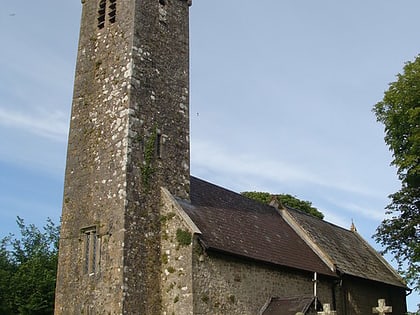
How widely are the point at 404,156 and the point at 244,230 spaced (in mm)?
8449

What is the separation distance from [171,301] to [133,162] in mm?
5180

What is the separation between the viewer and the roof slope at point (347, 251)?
30177 mm

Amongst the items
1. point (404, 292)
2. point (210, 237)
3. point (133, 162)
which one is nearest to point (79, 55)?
point (133, 162)

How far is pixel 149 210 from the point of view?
2131 centimetres

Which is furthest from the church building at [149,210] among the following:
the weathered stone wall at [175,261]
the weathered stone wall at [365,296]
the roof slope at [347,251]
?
the roof slope at [347,251]

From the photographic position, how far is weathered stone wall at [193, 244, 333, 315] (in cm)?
2000

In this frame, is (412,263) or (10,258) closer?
(412,263)

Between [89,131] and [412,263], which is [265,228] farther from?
[89,131]

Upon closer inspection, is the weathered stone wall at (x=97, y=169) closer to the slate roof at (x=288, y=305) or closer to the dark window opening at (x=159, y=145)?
the dark window opening at (x=159, y=145)

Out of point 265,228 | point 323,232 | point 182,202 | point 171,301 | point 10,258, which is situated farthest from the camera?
point 10,258

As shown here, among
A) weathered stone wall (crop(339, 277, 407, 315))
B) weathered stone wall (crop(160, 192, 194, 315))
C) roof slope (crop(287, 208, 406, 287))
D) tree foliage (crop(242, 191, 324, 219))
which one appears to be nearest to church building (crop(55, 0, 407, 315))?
weathered stone wall (crop(160, 192, 194, 315))

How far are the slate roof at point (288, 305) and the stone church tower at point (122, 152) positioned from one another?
180 inches

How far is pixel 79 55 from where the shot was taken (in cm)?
2461

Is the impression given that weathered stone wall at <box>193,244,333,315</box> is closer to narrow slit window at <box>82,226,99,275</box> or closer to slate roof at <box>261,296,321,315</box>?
slate roof at <box>261,296,321,315</box>
